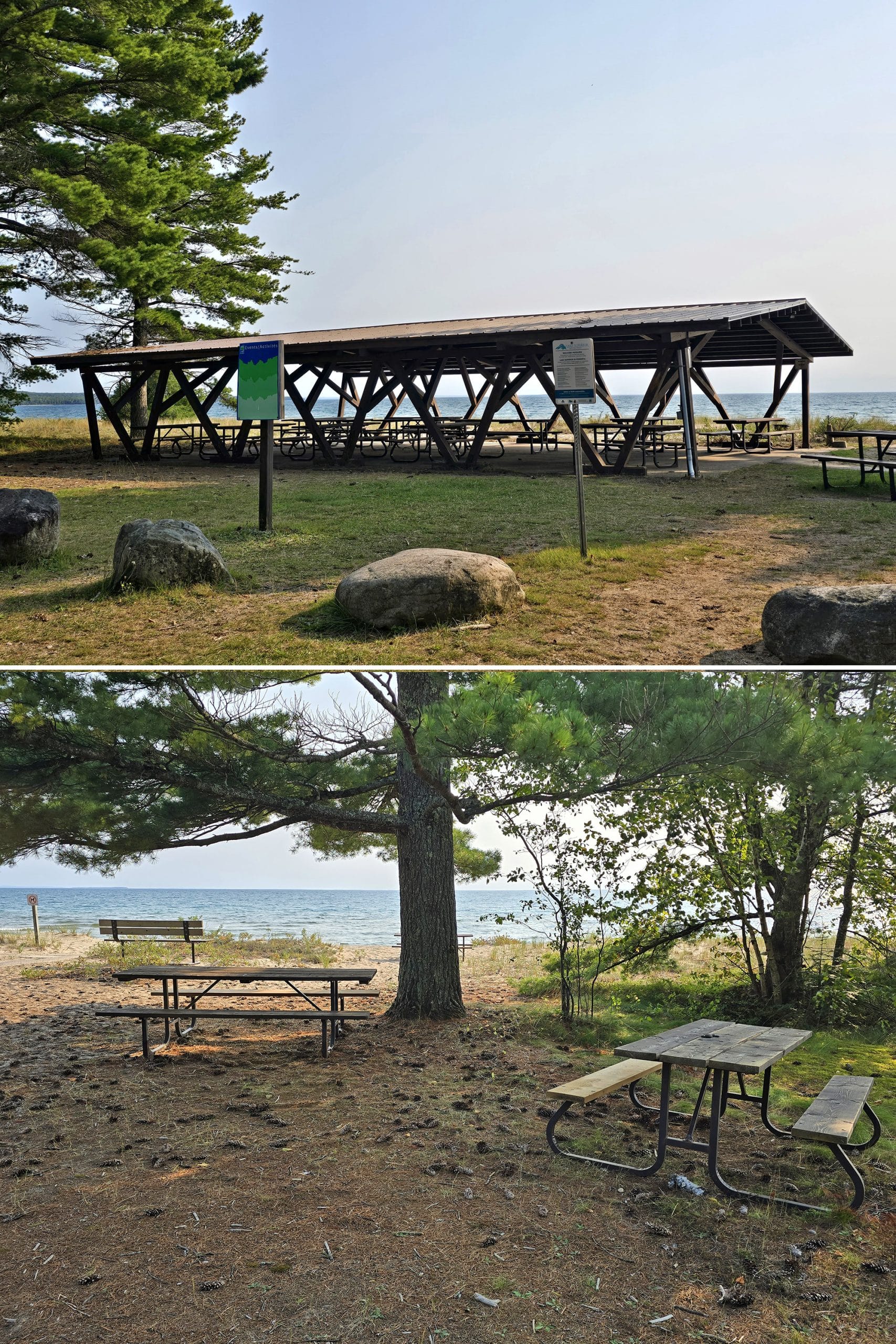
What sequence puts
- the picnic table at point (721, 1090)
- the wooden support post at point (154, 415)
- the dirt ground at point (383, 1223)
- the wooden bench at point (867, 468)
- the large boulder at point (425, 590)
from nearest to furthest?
1. the dirt ground at point (383, 1223)
2. the picnic table at point (721, 1090)
3. the large boulder at point (425, 590)
4. the wooden bench at point (867, 468)
5. the wooden support post at point (154, 415)

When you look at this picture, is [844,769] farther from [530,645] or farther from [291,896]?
[291,896]

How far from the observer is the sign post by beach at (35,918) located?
306 inches

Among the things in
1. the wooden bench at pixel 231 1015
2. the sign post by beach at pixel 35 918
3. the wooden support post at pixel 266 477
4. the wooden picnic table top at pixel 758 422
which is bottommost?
the sign post by beach at pixel 35 918

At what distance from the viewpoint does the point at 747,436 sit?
16.5m

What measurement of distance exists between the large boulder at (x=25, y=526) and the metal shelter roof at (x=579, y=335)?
588cm

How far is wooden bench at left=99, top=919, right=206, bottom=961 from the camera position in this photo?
266 inches

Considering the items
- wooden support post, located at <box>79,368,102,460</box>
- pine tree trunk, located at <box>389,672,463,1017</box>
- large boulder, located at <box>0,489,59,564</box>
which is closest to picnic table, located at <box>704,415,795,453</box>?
wooden support post, located at <box>79,368,102,460</box>

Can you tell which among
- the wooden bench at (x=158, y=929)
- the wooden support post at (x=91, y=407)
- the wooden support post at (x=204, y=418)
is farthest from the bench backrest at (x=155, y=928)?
the wooden support post at (x=91, y=407)

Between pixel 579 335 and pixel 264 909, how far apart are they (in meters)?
7.75

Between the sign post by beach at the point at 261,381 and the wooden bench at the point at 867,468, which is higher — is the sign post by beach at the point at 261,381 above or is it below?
above

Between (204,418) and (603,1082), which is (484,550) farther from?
(204,418)

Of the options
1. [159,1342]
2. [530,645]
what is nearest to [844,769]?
[530,645]

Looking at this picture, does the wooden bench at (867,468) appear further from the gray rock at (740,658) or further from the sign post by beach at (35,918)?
the sign post by beach at (35,918)

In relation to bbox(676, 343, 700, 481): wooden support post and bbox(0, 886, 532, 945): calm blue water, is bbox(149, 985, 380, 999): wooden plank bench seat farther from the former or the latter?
bbox(676, 343, 700, 481): wooden support post
